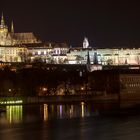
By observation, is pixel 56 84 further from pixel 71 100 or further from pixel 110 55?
pixel 110 55

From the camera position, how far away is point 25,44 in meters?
108

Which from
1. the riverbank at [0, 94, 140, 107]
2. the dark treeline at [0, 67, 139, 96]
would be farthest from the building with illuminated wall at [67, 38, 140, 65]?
the riverbank at [0, 94, 140, 107]

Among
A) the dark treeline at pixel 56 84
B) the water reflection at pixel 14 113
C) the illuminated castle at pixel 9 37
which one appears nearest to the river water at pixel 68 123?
the water reflection at pixel 14 113

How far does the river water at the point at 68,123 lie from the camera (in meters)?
25.2

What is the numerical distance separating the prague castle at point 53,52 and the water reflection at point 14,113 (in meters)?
62.7

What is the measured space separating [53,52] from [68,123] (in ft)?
253

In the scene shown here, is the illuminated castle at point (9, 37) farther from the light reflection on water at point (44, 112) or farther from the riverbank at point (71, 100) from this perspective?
the light reflection on water at point (44, 112)

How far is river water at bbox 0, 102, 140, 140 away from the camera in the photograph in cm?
2522

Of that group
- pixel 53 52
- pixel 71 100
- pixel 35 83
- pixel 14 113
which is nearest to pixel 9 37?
pixel 53 52

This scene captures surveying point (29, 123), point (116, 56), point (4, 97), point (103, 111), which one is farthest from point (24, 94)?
point (116, 56)

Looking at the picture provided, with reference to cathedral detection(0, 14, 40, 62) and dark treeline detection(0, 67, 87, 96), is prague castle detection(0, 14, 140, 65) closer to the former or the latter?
cathedral detection(0, 14, 40, 62)

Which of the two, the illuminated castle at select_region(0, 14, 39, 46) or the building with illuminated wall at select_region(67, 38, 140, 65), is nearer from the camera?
the building with illuminated wall at select_region(67, 38, 140, 65)

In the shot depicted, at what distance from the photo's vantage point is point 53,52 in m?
106

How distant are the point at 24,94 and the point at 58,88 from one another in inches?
231
